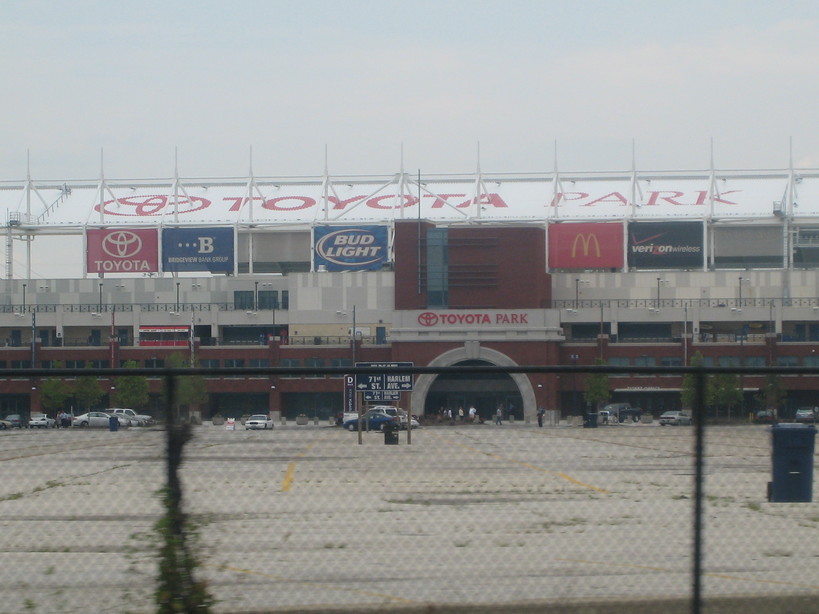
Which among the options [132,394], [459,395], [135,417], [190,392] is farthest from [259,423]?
[459,395]

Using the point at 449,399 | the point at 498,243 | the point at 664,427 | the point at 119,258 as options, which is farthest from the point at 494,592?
the point at 119,258

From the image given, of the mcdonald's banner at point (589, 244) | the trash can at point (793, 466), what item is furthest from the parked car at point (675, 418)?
the mcdonald's banner at point (589, 244)

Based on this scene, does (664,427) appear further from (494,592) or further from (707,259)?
(707,259)

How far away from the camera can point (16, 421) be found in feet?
20.9

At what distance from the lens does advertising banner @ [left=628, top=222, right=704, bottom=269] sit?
82438mm

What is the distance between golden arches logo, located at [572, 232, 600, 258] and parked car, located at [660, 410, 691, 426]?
75934 mm

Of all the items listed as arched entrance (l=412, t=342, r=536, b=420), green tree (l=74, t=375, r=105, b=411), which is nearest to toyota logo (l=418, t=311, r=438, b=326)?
arched entrance (l=412, t=342, r=536, b=420)

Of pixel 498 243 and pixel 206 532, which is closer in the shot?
pixel 206 532

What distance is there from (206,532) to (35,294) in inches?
3302

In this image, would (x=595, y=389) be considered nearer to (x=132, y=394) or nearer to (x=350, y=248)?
(x=132, y=394)

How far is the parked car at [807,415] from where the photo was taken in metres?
6.40

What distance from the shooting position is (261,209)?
8769cm

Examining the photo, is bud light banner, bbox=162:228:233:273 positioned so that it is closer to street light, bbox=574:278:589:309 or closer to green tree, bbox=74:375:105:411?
street light, bbox=574:278:589:309

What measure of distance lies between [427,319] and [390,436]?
220 feet
